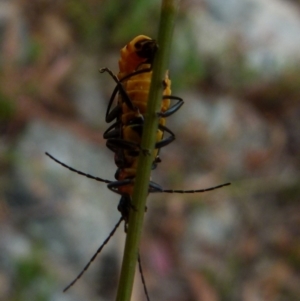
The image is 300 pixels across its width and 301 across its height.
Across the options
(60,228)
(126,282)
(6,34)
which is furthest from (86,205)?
(126,282)

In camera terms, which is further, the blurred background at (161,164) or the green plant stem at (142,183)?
the blurred background at (161,164)

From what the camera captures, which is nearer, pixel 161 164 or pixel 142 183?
pixel 142 183

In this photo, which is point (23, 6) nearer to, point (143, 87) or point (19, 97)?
point (19, 97)

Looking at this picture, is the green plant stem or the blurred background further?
the blurred background

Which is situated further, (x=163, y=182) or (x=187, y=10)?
(x=187, y=10)

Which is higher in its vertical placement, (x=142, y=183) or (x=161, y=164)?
(x=161, y=164)

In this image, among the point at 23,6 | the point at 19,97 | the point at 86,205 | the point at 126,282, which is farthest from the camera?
the point at 23,6

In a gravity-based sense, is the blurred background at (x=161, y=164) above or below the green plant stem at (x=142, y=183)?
above

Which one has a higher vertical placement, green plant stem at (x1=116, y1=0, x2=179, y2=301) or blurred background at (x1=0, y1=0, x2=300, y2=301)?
blurred background at (x1=0, y1=0, x2=300, y2=301)
